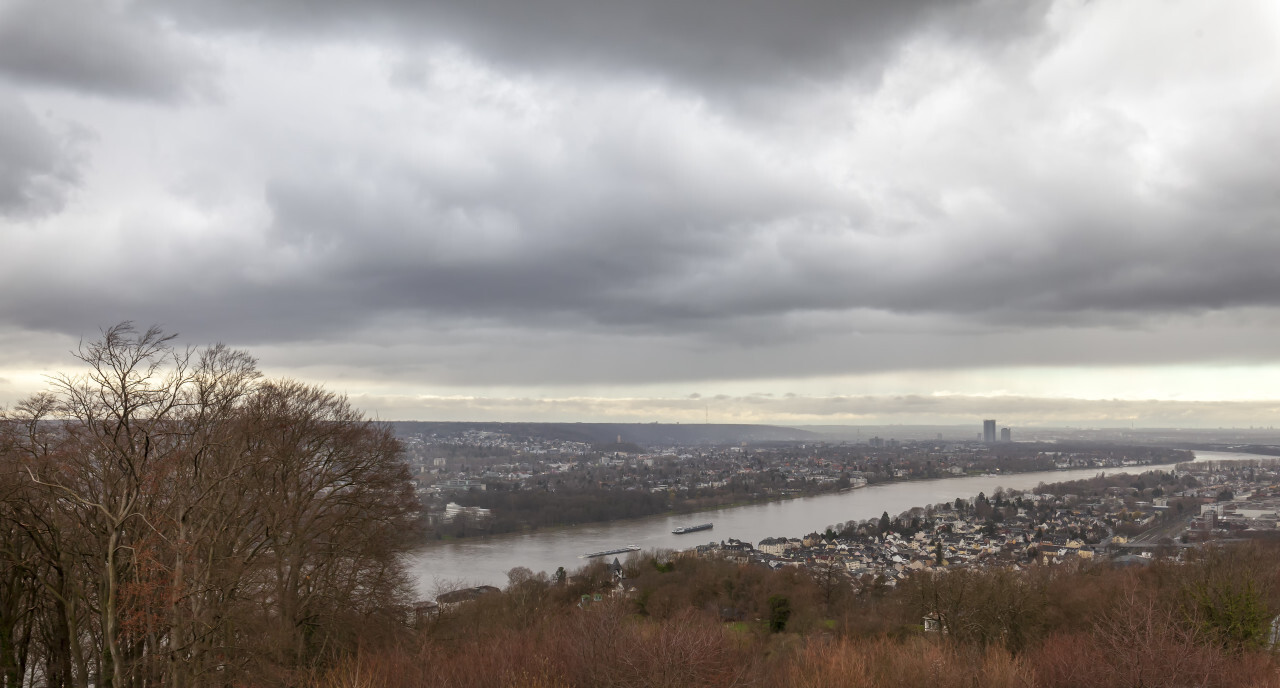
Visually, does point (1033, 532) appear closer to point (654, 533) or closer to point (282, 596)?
point (654, 533)

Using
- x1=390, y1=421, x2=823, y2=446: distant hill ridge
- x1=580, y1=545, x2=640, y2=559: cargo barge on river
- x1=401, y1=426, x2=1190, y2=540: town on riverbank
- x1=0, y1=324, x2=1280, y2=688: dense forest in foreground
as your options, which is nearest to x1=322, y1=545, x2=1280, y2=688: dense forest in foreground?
x1=0, y1=324, x2=1280, y2=688: dense forest in foreground

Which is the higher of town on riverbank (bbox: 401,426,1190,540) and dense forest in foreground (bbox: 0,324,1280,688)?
dense forest in foreground (bbox: 0,324,1280,688)

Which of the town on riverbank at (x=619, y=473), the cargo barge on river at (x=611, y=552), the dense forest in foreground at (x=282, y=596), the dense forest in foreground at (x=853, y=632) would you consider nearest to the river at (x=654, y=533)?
the cargo barge on river at (x=611, y=552)

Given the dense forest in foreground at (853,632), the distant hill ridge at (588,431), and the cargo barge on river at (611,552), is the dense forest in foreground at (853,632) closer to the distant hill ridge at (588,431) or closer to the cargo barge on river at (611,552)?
the cargo barge on river at (611,552)

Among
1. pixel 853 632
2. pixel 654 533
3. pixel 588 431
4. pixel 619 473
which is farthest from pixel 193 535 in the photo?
pixel 588 431

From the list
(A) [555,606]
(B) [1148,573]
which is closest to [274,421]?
(A) [555,606]

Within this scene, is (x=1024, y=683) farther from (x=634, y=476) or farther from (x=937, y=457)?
(x=937, y=457)

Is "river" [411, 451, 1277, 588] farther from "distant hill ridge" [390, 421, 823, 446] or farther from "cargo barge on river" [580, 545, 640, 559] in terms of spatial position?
"distant hill ridge" [390, 421, 823, 446]

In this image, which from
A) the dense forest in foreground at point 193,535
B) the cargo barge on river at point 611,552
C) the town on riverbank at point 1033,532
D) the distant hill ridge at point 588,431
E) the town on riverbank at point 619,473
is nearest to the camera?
the dense forest in foreground at point 193,535
